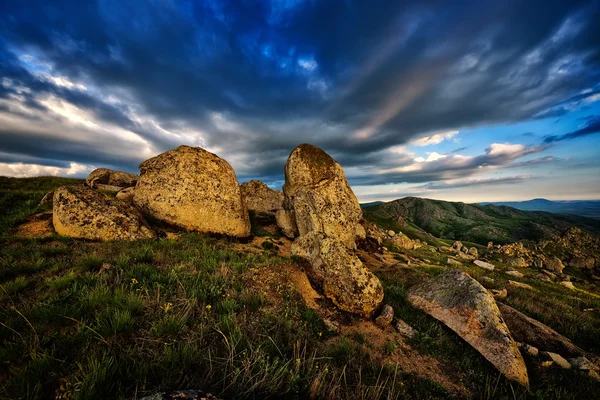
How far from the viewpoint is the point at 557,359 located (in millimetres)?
6867

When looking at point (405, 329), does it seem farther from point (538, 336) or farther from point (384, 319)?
point (538, 336)

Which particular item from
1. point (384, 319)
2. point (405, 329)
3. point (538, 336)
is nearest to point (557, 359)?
point (538, 336)

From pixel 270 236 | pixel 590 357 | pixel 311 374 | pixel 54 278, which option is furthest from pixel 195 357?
pixel 270 236

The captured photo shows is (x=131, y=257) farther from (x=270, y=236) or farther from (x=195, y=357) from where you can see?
(x=270, y=236)

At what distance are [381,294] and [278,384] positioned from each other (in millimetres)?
6611

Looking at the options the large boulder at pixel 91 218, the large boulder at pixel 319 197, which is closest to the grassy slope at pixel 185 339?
the large boulder at pixel 91 218

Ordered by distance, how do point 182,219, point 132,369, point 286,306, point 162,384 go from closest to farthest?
point 162,384, point 132,369, point 286,306, point 182,219

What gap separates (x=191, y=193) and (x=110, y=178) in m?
20.3

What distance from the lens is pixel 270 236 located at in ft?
63.3

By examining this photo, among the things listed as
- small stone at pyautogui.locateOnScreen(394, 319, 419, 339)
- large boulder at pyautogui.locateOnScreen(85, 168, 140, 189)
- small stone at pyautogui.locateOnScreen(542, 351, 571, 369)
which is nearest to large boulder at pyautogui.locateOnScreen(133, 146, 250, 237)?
small stone at pyautogui.locateOnScreen(394, 319, 419, 339)

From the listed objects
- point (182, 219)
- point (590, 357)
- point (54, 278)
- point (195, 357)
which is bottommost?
point (590, 357)

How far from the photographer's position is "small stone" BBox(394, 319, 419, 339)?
25.6 feet

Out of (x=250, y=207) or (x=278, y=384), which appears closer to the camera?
(x=278, y=384)

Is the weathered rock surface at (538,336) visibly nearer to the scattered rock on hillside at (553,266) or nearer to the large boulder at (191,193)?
the large boulder at (191,193)
